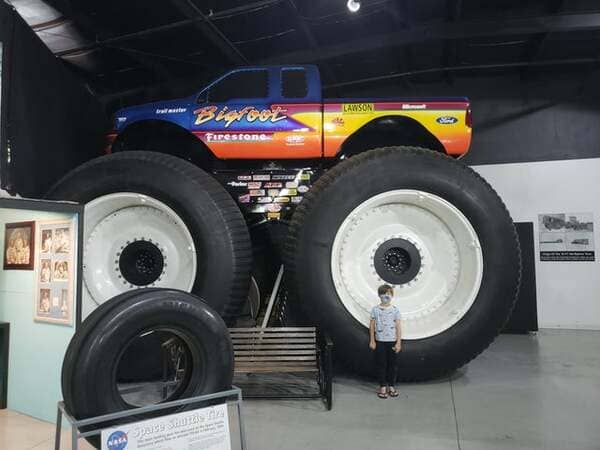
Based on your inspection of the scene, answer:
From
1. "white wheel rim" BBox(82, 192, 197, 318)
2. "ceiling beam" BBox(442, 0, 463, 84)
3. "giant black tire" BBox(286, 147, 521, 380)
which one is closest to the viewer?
"giant black tire" BBox(286, 147, 521, 380)

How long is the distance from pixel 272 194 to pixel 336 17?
3613 millimetres

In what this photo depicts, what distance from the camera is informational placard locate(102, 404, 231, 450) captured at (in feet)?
7.25

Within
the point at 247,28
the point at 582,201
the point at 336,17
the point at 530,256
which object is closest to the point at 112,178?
the point at 247,28

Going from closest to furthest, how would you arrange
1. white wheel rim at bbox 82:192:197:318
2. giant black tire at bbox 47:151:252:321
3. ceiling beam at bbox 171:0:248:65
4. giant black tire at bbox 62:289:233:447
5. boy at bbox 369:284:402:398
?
giant black tire at bbox 62:289:233:447, boy at bbox 369:284:402:398, giant black tire at bbox 47:151:252:321, white wheel rim at bbox 82:192:197:318, ceiling beam at bbox 171:0:248:65

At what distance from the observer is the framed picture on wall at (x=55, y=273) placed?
3.41 meters

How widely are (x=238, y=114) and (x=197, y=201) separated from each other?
1376 millimetres

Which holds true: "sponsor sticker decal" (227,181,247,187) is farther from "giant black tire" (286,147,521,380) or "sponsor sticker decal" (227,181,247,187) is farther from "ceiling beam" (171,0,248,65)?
"ceiling beam" (171,0,248,65)

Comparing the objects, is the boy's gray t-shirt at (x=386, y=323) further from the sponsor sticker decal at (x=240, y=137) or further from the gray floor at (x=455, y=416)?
the sponsor sticker decal at (x=240, y=137)

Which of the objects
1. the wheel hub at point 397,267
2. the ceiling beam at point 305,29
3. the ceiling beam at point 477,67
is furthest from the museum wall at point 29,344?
the ceiling beam at point 477,67

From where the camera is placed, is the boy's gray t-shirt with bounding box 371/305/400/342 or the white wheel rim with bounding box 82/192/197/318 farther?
the white wheel rim with bounding box 82/192/197/318

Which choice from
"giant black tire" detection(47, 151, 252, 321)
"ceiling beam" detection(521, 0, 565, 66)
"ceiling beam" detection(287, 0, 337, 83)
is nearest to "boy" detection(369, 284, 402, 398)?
"giant black tire" detection(47, 151, 252, 321)

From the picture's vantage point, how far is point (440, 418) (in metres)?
3.61

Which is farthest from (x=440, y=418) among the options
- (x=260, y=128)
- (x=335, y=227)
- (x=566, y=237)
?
(x=566, y=237)

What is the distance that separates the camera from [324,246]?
4.54m
